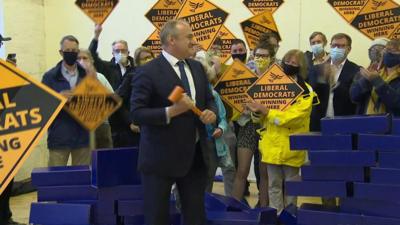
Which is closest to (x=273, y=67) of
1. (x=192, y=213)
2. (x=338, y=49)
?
(x=338, y=49)

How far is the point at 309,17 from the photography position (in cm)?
715

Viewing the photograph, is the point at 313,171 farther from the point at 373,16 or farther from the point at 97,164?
the point at 373,16

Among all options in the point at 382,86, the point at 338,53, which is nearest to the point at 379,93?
the point at 382,86

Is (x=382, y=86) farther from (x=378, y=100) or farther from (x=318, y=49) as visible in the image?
(x=318, y=49)

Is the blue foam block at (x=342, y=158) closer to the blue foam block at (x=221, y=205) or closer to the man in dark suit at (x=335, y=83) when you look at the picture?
the blue foam block at (x=221, y=205)

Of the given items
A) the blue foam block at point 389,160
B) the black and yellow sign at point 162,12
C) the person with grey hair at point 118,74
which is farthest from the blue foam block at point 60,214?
the black and yellow sign at point 162,12

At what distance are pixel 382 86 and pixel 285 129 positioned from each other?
86 cm

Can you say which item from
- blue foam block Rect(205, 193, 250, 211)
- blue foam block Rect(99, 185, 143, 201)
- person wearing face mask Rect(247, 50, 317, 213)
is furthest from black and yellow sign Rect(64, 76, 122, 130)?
person wearing face mask Rect(247, 50, 317, 213)

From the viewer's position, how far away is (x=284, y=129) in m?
4.61

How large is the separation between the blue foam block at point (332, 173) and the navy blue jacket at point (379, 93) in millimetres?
593

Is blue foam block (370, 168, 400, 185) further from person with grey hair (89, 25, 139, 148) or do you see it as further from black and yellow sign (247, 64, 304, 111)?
person with grey hair (89, 25, 139, 148)

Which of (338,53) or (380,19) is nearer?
(338,53)

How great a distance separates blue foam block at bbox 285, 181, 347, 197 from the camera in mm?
4016

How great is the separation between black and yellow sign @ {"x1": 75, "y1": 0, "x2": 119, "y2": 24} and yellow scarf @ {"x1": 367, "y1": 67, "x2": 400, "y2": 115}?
8.02ft
